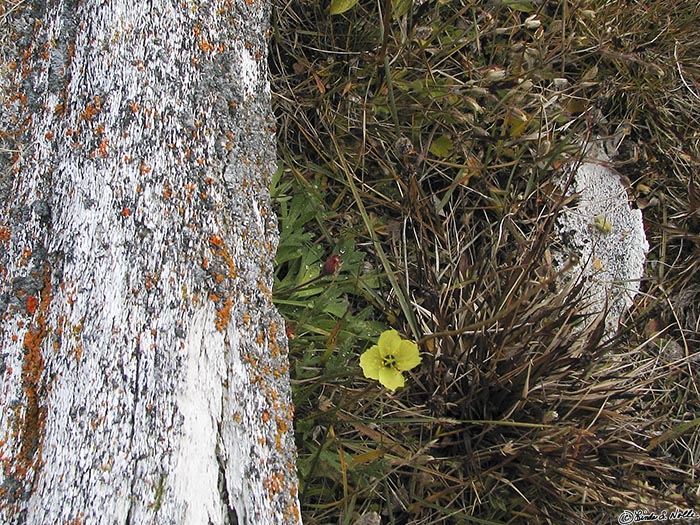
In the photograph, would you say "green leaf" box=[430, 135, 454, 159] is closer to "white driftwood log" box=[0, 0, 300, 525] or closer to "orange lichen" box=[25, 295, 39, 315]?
"white driftwood log" box=[0, 0, 300, 525]

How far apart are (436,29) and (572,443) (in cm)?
175

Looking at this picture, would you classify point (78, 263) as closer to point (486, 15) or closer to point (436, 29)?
point (436, 29)

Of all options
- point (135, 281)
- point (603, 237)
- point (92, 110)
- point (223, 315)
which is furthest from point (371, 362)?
point (603, 237)

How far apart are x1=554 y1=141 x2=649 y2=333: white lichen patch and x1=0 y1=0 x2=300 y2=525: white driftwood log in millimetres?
1515

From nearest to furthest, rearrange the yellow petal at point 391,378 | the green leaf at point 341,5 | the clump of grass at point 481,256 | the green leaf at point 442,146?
the yellow petal at point 391,378
the clump of grass at point 481,256
the green leaf at point 341,5
the green leaf at point 442,146

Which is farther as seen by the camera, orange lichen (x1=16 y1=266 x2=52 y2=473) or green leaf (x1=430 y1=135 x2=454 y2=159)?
green leaf (x1=430 y1=135 x2=454 y2=159)

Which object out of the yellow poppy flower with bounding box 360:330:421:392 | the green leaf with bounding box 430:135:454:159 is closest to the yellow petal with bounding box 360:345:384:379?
the yellow poppy flower with bounding box 360:330:421:392

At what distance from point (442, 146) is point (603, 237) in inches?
33.3

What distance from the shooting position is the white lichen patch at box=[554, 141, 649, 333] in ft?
8.57

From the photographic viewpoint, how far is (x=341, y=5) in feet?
8.07

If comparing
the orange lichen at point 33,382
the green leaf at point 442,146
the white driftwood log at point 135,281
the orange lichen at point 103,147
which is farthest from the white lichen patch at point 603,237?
the orange lichen at point 33,382

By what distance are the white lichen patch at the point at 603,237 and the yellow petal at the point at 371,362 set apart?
1.02 m

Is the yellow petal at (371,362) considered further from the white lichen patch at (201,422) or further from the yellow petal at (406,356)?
the white lichen patch at (201,422)

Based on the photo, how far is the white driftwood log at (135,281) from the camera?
140 centimetres
